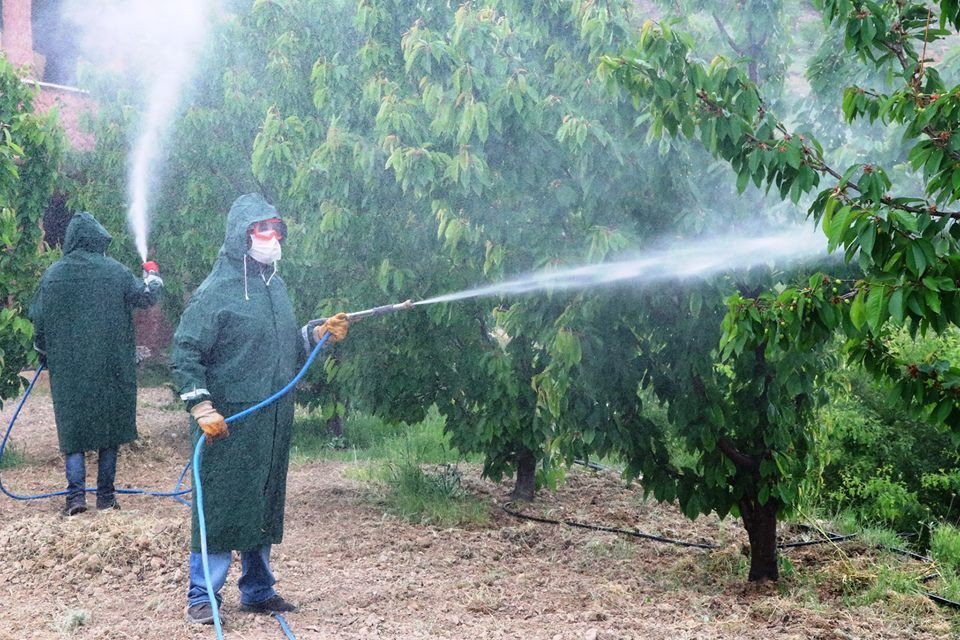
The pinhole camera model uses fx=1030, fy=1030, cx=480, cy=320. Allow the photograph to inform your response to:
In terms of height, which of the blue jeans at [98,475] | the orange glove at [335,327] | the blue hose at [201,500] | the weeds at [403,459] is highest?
the orange glove at [335,327]

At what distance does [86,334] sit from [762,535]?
175 inches

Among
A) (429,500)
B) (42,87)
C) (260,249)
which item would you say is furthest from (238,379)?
(42,87)

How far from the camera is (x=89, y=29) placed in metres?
12.9

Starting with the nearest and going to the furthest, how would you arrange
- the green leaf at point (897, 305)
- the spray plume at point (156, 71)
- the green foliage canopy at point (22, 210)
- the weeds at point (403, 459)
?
1. the green leaf at point (897, 305)
2. the weeds at point (403, 459)
3. the green foliage canopy at point (22, 210)
4. the spray plume at point (156, 71)

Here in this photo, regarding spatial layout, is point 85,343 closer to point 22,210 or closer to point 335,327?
point 22,210

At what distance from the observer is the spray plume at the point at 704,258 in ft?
15.8

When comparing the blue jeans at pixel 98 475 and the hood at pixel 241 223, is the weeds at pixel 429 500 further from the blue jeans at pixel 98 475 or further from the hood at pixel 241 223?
the hood at pixel 241 223

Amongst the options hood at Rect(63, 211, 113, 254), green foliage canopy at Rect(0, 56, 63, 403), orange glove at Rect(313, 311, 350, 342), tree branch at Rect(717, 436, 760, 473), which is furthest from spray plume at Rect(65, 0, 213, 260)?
tree branch at Rect(717, 436, 760, 473)

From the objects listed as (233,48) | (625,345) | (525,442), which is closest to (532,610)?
(625,345)

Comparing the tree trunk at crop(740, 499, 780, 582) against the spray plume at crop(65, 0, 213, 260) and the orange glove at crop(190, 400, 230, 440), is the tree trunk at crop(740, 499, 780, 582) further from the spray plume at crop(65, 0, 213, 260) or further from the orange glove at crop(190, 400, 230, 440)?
the spray plume at crop(65, 0, 213, 260)

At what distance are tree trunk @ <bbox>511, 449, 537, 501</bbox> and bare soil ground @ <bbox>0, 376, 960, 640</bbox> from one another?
0.11 m

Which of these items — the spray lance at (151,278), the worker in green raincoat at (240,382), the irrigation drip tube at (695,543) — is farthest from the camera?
the spray lance at (151,278)

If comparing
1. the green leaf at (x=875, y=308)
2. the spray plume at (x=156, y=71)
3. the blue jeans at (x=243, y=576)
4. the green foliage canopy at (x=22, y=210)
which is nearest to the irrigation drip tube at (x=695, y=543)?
the blue jeans at (x=243, y=576)

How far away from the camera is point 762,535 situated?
5.49 m
